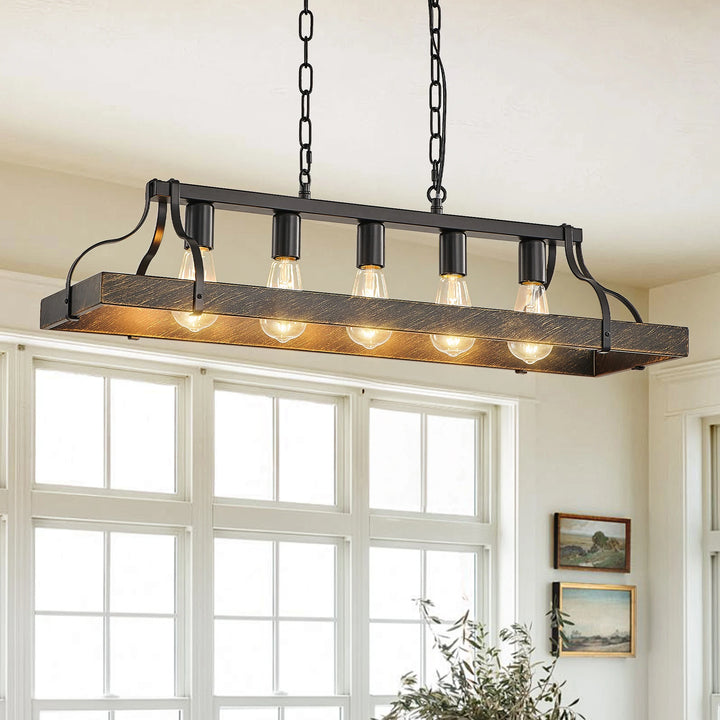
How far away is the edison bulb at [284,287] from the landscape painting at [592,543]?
332 centimetres

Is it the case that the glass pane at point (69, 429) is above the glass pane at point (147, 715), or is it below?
above

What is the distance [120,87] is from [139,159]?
0.62 m

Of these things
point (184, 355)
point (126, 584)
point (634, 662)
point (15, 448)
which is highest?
point (184, 355)

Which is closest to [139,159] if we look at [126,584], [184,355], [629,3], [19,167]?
[19,167]

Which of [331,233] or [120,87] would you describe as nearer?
[120,87]

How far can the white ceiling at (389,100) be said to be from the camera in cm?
300

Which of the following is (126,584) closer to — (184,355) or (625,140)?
(184,355)

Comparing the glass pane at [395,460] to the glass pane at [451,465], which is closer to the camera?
the glass pane at [395,460]

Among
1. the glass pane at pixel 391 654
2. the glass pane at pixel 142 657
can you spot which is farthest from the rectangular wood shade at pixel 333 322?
the glass pane at pixel 391 654

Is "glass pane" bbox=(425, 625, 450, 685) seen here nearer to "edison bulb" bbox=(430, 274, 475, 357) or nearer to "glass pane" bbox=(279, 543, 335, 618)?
"glass pane" bbox=(279, 543, 335, 618)

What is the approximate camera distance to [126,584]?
4285 mm

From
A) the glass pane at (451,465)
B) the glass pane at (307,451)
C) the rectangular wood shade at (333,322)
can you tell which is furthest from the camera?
the glass pane at (451,465)

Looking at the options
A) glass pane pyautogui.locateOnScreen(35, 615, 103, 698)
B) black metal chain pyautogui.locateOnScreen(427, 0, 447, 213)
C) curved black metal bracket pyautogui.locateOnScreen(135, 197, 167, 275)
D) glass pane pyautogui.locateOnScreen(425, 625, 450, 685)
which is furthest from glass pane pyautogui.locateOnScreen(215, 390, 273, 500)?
curved black metal bracket pyautogui.locateOnScreen(135, 197, 167, 275)

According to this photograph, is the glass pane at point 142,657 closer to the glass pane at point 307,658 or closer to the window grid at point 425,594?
the glass pane at point 307,658
